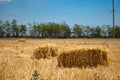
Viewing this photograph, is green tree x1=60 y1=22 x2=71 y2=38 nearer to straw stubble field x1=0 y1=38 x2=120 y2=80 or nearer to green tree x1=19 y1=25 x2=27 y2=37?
green tree x1=19 y1=25 x2=27 y2=37

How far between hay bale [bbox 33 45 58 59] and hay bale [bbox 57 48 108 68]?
10.5 feet

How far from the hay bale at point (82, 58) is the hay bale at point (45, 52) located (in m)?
3.20

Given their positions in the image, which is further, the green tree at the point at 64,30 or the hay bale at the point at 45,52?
the green tree at the point at 64,30

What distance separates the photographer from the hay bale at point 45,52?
1409 cm

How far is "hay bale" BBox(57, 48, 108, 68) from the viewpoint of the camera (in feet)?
35.5

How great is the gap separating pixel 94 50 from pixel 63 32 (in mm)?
105611

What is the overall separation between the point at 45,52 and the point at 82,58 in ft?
12.0

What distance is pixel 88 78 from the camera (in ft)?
21.3

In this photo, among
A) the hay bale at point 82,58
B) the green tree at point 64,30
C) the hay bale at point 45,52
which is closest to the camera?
the hay bale at point 82,58

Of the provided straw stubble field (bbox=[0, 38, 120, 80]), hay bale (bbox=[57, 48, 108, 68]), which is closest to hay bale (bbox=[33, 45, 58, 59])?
straw stubble field (bbox=[0, 38, 120, 80])

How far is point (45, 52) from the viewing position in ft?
46.8

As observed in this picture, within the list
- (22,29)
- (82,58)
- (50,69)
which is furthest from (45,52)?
(22,29)

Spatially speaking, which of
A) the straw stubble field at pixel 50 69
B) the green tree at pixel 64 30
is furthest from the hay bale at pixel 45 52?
the green tree at pixel 64 30

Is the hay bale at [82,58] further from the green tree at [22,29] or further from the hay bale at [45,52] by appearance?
the green tree at [22,29]
